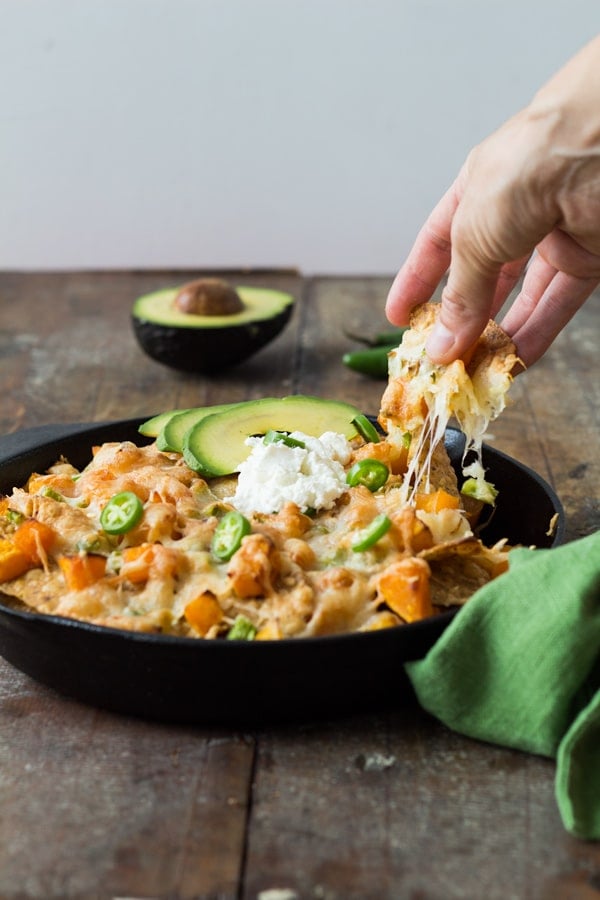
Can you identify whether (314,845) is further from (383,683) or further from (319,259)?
(319,259)

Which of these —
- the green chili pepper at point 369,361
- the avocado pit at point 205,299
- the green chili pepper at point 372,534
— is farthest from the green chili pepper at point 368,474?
the avocado pit at point 205,299

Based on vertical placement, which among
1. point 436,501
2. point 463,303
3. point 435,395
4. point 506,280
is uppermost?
point 463,303

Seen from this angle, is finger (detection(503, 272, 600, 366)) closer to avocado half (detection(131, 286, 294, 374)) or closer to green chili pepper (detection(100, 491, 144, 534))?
green chili pepper (detection(100, 491, 144, 534))

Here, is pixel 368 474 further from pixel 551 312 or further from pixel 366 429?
pixel 551 312

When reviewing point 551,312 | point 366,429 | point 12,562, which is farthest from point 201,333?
point 12,562

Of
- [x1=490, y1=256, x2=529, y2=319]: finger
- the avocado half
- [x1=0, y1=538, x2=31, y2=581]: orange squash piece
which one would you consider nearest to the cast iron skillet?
[x1=0, y1=538, x2=31, y2=581]: orange squash piece

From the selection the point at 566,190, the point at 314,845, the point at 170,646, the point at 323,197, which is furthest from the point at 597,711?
the point at 323,197

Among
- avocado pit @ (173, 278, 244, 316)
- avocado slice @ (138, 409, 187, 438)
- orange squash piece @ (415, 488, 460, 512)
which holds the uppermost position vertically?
orange squash piece @ (415, 488, 460, 512)
